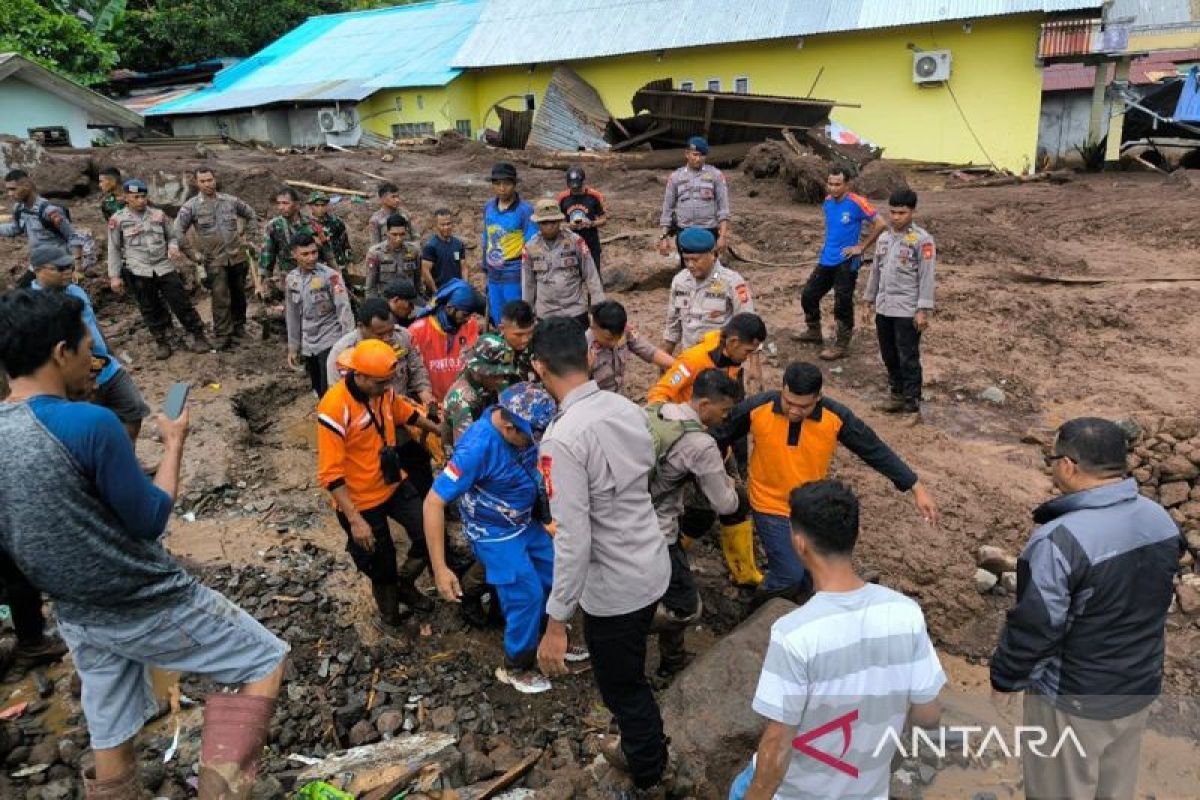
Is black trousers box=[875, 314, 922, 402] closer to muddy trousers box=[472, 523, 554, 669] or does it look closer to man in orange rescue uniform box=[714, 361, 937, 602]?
man in orange rescue uniform box=[714, 361, 937, 602]

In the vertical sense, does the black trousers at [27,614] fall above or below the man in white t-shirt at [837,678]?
below

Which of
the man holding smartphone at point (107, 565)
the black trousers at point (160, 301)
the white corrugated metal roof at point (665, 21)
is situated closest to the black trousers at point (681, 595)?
the man holding smartphone at point (107, 565)

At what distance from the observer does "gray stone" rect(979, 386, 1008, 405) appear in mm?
7223

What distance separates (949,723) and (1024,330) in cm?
611

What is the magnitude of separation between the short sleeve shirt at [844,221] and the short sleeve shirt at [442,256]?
3482 millimetres

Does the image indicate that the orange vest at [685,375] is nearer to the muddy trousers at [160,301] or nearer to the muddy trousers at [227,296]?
the muddy trousers at [227,296]

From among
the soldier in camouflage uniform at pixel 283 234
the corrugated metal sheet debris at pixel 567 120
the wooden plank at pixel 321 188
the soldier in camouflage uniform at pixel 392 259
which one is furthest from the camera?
the corrugated metal sheet debris at pixel 567 120

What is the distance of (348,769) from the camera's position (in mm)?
3184

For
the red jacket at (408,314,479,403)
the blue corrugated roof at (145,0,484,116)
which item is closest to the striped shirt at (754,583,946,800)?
the red jacket at (408,314,479,403)

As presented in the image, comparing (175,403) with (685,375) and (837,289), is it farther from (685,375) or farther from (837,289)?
(837,289)

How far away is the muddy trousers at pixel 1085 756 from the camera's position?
9.07 ft

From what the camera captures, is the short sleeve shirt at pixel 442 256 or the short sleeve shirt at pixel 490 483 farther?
the short sleeve shirt at pixel 442 256

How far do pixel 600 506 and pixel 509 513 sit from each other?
998 mm

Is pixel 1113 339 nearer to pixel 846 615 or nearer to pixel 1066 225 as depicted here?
pixel 1066 225
